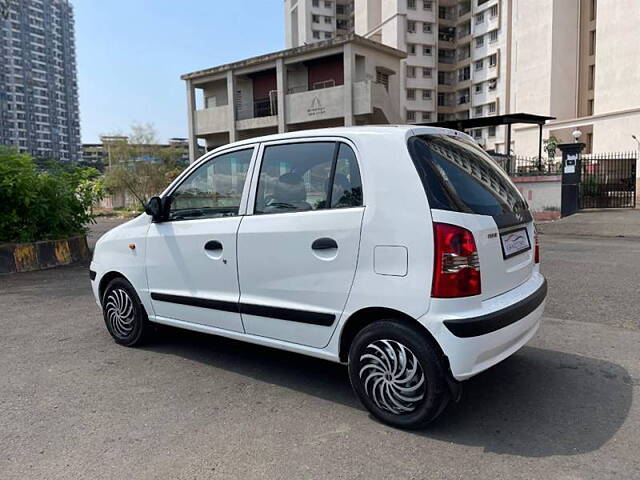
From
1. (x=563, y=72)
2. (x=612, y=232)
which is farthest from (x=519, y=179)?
(x=563, y=72)

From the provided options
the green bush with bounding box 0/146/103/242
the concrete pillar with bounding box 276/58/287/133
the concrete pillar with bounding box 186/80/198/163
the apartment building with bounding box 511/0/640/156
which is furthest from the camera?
the concrete pillar with bounding box 186/80/198/163

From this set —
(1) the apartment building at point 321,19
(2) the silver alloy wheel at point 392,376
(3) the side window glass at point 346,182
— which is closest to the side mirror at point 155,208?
(3) the side window glass at point 346,182

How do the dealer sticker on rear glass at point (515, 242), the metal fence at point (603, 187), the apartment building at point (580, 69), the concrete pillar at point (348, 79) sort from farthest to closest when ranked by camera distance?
1. the apartment building at point (580, 69)
2. the concrete pillar at point (348, 79)
3. the metal fence at point (603, 187)
4. the dealer sticker on rear glass at point (515, 242)

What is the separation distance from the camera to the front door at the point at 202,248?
3.94m

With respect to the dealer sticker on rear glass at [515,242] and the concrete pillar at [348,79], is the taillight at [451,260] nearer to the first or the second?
the dealer sticker on rear glass at [515,242]

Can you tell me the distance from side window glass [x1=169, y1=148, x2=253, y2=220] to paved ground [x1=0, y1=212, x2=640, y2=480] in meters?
1.29

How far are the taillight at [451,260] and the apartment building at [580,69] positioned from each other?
113ft

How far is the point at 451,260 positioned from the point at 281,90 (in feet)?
103

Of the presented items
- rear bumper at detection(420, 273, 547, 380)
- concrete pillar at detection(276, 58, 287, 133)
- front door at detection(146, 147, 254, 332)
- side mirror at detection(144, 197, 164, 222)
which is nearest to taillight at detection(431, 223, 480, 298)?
rear bumper at detection(420, 273, 547, 380)

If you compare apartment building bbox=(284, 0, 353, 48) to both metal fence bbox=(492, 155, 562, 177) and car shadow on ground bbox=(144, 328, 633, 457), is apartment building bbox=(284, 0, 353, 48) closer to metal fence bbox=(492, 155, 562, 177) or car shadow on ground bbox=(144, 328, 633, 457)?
metal fence bbox=(492, 155, 562, 177)

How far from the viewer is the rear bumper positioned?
290 cm

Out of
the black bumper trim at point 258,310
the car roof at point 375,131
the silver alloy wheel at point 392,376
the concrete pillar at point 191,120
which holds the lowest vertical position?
the silver alloy wheel at point 392,376

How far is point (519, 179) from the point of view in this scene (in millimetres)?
16469

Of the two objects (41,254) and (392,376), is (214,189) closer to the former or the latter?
(392,376)
